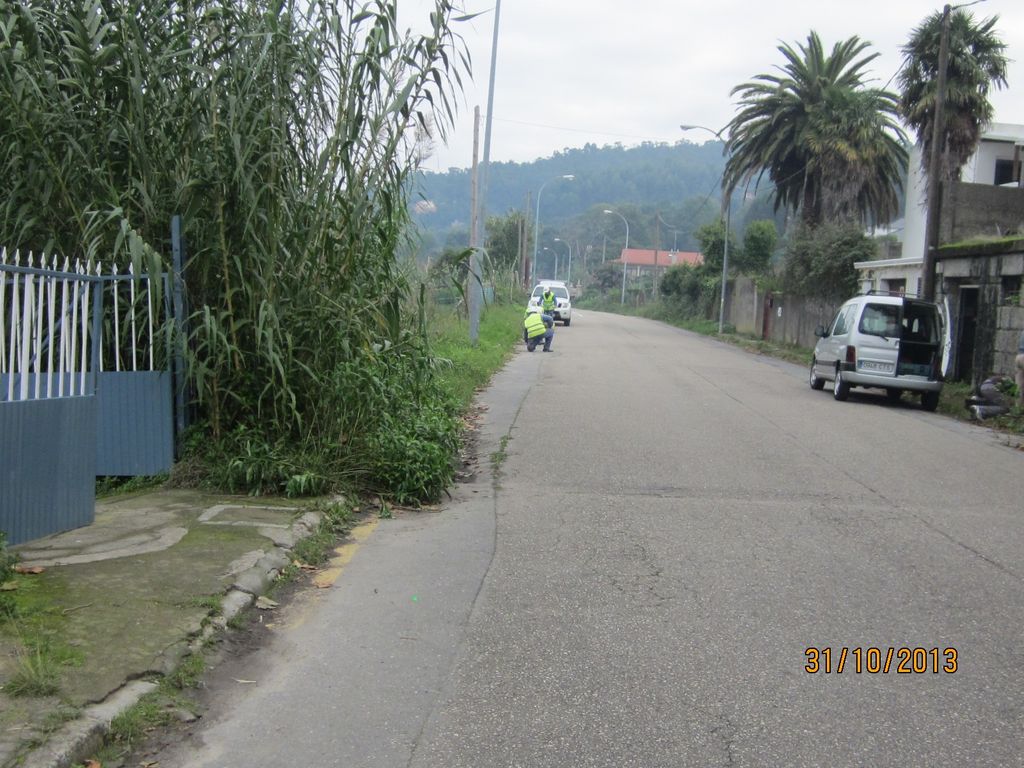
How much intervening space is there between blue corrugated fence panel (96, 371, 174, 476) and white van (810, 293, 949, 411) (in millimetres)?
12765

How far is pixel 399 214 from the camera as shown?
26.9ft

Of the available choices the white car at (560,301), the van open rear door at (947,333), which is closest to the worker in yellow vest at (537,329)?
the van open rear door at (947,333)

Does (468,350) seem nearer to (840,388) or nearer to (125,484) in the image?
(840,388)

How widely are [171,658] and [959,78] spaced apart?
2860cm

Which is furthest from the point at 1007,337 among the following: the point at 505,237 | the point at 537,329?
the point at 505,237

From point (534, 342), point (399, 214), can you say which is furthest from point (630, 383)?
point (399, 214)

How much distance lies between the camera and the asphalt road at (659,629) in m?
3.80

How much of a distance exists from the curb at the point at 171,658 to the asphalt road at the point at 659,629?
287 millimetres

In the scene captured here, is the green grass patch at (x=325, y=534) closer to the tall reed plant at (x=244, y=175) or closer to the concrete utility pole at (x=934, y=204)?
the tall reed plant at (x=244, y=175)

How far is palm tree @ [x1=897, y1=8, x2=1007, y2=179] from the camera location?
26.3 meters

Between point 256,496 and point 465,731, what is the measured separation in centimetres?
405

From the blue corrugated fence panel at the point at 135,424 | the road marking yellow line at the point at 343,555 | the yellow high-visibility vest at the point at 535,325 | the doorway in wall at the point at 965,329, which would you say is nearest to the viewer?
the road marking yellow line at the point at 343,555

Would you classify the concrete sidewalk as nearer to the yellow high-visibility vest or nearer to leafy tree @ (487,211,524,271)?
the yellow high-visibility vest

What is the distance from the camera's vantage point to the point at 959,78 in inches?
1059
